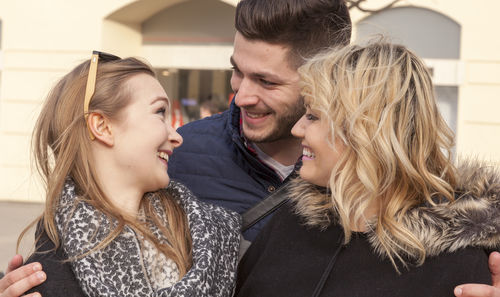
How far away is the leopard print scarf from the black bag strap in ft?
0.79

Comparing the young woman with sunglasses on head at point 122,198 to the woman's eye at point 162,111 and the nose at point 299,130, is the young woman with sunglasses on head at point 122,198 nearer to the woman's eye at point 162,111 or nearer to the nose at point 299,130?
the woman's eye at point 162,111

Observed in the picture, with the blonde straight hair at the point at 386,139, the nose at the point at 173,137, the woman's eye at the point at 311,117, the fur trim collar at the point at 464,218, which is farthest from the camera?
the nose at the point at 173,137

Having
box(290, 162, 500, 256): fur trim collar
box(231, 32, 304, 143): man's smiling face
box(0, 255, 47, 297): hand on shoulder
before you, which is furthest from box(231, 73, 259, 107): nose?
box(0, 255, 47, 297): hand on shoulder

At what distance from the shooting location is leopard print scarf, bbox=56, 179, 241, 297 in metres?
2.16

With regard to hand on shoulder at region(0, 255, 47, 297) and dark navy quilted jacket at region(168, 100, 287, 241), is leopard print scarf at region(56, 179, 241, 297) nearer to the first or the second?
hand on shoulder at region(0, 255, 47, 297)

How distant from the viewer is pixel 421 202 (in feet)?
7.32

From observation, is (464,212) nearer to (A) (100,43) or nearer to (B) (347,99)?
(B) (347,99)

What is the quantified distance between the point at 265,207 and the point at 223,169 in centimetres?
28

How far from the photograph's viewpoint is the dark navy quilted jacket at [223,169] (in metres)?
2.77

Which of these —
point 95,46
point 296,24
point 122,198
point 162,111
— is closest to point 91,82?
point 162,111

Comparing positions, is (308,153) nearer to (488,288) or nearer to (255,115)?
(255,115)

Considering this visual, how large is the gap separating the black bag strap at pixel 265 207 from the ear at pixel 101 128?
2.14ft

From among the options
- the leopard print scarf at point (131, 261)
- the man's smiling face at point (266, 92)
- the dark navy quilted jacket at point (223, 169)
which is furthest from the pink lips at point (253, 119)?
the leopard print scarf at point (131, 261)

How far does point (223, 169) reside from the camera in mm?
2832
